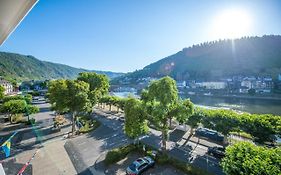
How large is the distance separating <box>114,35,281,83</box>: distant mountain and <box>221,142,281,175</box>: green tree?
405ft

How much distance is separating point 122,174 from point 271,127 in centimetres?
1538

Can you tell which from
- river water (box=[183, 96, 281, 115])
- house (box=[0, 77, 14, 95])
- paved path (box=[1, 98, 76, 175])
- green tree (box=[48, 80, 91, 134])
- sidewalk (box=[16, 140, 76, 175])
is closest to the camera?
sidewalk (box=[16, 140, 76, 175])

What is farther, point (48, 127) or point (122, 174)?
point (48, 127)

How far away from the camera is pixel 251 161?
30.8 ft

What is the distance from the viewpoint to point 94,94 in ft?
93.1

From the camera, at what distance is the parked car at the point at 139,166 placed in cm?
1398

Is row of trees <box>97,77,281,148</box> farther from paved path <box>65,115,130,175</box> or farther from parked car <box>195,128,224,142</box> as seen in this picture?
paved path <box>65,115,130,175</box>

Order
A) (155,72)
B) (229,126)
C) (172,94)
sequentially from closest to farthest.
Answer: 1. (172,94)
2. (229,126)
3. (155,72)

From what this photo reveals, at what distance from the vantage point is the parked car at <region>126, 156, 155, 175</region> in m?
14.0

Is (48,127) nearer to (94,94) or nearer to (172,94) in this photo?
(94,94)

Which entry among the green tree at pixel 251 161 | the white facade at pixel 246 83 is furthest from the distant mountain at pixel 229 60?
the green tree at pixel 251 161

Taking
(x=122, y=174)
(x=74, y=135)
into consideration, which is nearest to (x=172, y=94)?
(x=122, y=174)

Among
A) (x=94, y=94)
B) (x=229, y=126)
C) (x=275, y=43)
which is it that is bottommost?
(x=229, y=126)

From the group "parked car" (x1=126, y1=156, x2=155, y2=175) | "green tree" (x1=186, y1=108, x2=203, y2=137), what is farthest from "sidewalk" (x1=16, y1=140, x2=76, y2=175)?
"green tree" (x1=186, y1=108, x2=203, y2=137)
